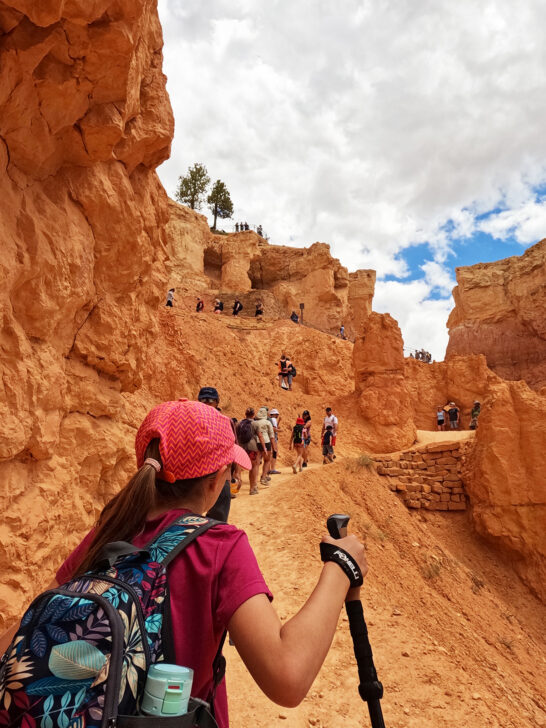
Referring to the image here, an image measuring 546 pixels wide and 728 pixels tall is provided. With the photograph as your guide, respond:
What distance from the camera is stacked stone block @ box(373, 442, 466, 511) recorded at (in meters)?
12.1

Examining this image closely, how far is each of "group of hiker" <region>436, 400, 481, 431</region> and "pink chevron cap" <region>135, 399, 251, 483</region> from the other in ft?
63.7

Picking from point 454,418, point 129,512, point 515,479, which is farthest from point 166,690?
point 454,418

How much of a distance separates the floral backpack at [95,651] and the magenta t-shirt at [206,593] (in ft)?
0.15

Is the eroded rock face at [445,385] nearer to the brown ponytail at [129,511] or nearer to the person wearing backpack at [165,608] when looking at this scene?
the person wearing backpack at [165,608]

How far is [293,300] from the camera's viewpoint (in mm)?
35781

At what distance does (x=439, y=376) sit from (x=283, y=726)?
1982 cm

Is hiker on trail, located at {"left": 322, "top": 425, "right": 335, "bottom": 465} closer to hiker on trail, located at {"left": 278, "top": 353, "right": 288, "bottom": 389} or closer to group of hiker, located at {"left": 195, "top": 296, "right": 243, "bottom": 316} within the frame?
hiker on trail, located at {"left": 278, "top": 353, "right": 288, "bottom": 389}

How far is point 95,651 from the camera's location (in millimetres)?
973

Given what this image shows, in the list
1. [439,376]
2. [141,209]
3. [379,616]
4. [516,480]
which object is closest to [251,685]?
[379,616]

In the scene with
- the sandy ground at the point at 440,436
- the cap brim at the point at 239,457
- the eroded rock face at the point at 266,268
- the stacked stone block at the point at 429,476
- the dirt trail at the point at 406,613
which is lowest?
the dirt trail at the point at 406,613

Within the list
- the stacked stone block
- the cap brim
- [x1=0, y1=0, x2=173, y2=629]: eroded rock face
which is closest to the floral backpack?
the cap brim

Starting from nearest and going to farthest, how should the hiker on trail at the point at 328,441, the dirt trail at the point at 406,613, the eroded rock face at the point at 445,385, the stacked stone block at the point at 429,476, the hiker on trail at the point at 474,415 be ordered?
the dirt trail at the point at 406,613 < the stacked stone block at the point at 429,476 < the hiker on trail at the point at 328,441 < the hiker on trail at the point at 474,415 < the eroded rock face at the point at 445,385

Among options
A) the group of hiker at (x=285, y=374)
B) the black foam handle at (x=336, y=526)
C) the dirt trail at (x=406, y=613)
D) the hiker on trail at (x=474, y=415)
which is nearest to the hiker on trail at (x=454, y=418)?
the hiker on trail at (x=474, y=415)

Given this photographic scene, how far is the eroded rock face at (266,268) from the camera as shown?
33.4 meters
